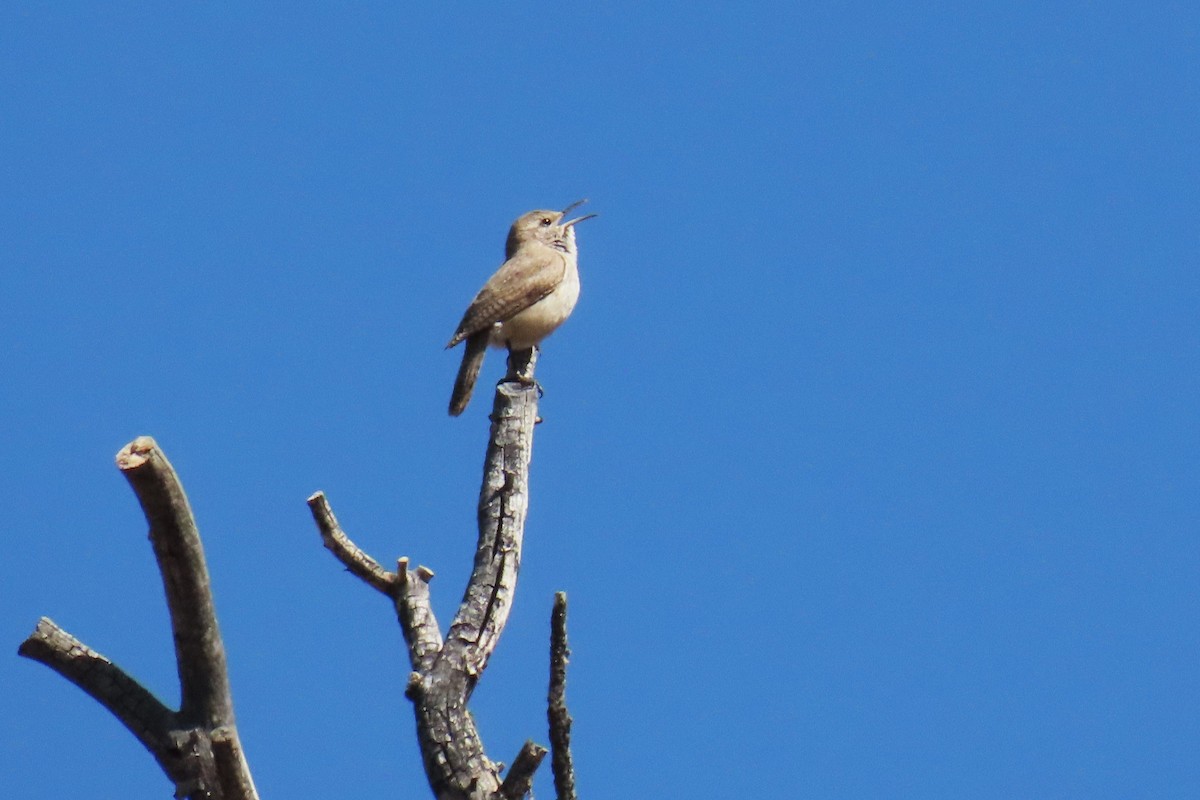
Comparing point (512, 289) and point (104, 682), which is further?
point (512, 289)

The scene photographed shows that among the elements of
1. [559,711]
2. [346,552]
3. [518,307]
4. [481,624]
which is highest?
[518,307]

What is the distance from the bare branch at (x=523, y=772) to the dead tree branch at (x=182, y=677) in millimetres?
849

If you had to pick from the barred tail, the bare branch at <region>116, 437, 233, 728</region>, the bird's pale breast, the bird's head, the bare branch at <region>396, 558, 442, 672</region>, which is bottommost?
the bare branch at <region>116, 437, 233, 728</region>

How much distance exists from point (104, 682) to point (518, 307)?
5244mm

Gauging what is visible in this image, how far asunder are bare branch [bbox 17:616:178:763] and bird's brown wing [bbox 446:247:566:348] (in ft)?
16.0

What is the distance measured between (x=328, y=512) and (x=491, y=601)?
0.78m

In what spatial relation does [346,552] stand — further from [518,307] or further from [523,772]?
[518,307]

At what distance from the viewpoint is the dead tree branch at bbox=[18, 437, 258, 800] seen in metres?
4.43

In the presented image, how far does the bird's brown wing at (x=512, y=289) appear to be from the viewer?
9.61 meters

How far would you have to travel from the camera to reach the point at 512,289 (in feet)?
32.3

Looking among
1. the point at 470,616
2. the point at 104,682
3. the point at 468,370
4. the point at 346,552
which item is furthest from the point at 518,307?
the point at 104,682

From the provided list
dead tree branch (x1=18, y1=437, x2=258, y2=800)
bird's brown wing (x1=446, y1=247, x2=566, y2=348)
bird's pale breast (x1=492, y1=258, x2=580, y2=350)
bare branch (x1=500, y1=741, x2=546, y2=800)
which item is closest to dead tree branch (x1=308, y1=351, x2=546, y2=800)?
bare branch (x1=500, y1=741, x2=546, y2=800)

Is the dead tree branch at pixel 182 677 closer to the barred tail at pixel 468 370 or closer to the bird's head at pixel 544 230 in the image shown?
the barred tail at pixel 468 370

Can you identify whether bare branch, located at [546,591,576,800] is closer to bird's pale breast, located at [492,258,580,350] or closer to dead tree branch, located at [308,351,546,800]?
dead tree branch, located at [308,351,546,800]
